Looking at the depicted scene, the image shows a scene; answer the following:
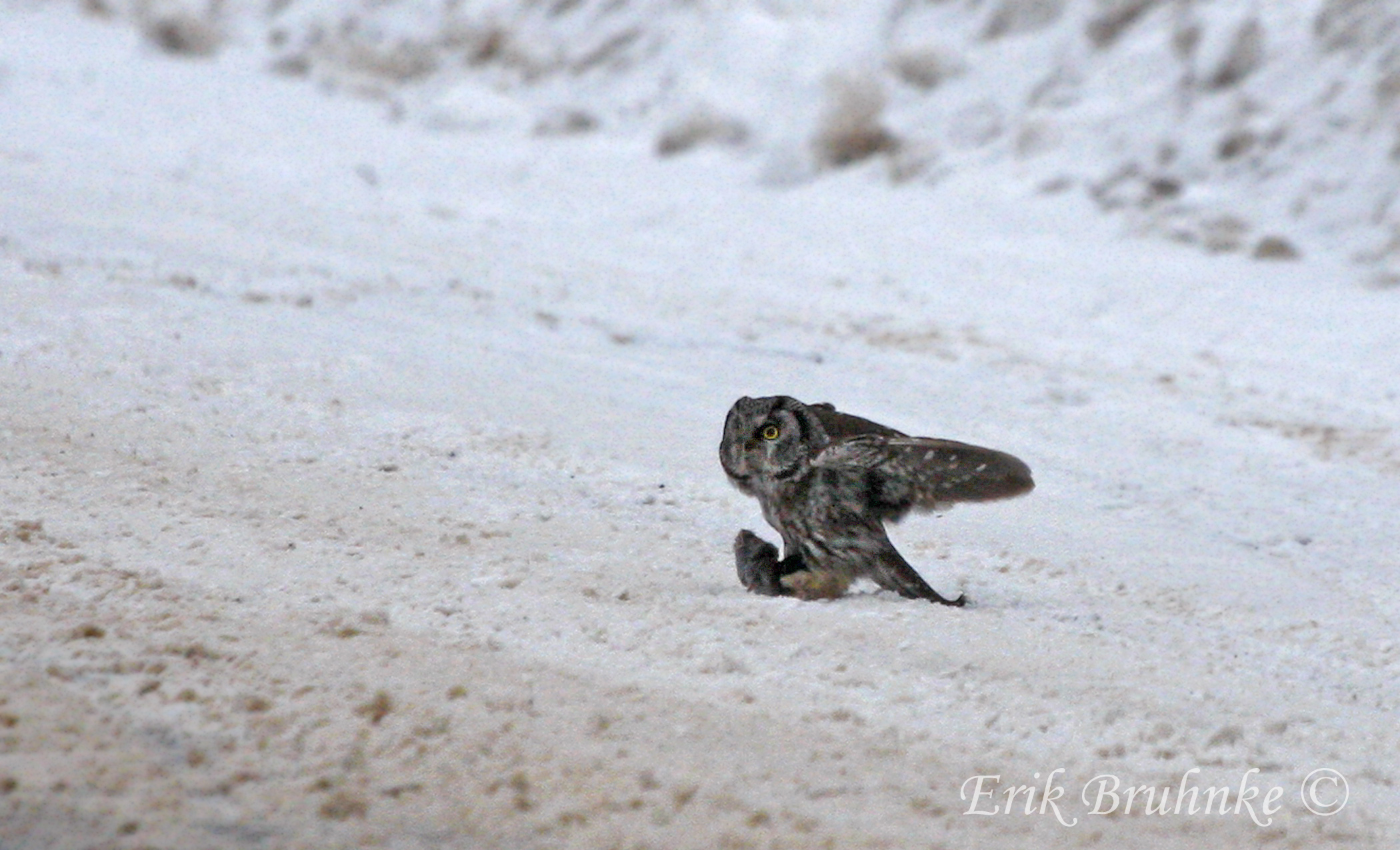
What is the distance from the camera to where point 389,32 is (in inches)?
627

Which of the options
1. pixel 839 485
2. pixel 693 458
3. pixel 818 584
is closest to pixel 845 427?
pixel 839 485

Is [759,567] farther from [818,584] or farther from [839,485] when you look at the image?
[839,485]

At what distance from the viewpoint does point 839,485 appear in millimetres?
3420

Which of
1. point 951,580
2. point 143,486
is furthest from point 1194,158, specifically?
point 143,486

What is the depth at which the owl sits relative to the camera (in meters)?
3.39

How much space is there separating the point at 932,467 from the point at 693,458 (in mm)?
1489

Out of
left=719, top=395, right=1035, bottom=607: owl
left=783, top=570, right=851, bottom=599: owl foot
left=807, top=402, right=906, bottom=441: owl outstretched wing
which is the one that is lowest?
left=783, top=570, right=851, bottom=599: owl foot

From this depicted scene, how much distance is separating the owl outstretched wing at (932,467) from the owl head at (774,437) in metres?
0.05

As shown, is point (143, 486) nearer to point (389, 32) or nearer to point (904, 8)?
point (904, 8)

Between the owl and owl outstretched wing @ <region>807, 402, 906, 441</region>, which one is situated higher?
owl outstretched wing @ <region>807, 402, 906, 441</region>

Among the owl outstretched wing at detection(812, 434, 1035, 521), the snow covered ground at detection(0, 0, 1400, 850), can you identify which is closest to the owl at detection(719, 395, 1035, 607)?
the owl outstretched wing at detection(812, 434, 1035, 521)

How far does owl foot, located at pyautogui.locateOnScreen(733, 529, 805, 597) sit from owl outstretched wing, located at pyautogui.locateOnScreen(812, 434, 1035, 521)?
0.24 meters

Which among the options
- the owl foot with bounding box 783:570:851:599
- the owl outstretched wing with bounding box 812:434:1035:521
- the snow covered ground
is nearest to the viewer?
the snow covered ground

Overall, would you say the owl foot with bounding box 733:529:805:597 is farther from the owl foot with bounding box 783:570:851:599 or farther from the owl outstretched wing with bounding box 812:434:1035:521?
the owl outstretched wing with bounding box 812:434:1035:521
